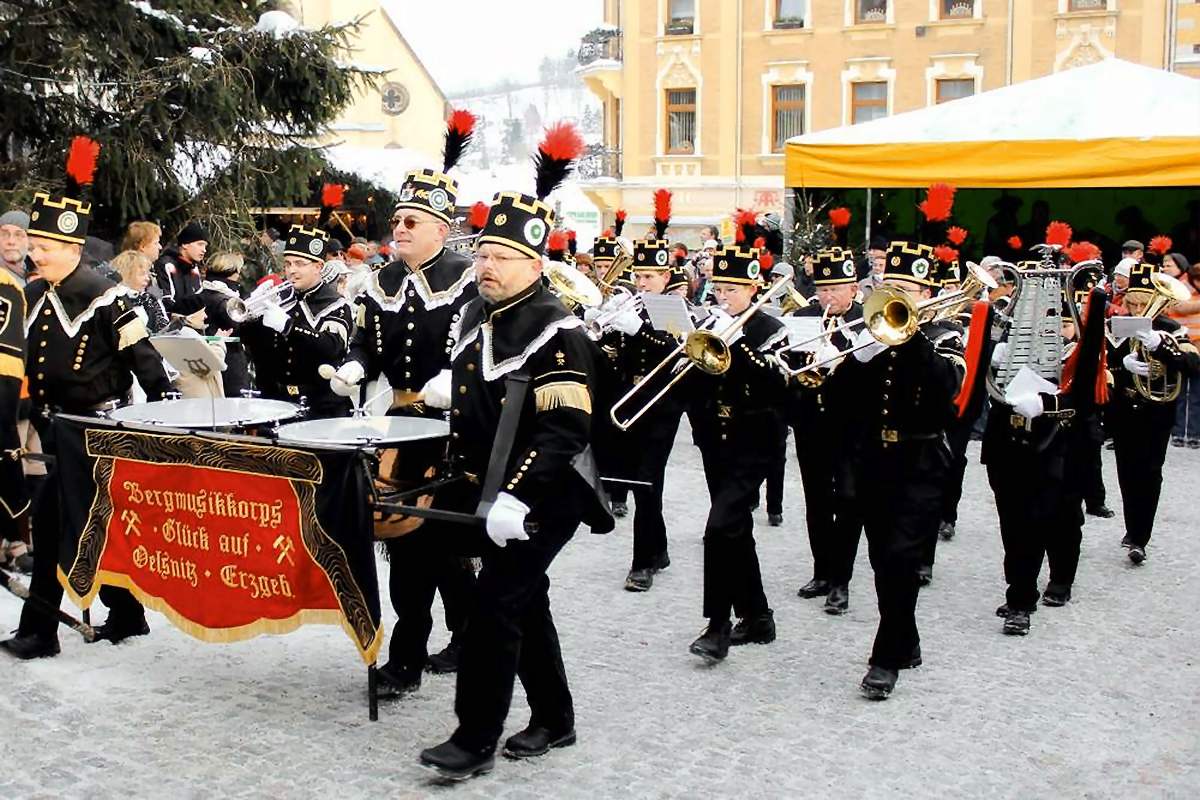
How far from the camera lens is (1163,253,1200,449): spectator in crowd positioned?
1215cm

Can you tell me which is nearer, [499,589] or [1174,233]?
[499,589]

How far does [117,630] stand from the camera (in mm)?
6777

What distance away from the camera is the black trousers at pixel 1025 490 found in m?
7.41

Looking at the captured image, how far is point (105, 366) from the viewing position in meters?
6.86

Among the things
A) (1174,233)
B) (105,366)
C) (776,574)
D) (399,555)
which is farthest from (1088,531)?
(1174,233)

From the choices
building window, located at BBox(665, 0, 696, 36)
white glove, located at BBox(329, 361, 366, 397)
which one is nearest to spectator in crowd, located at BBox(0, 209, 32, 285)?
white glove, located at BBox(329, 361, 366, 397)

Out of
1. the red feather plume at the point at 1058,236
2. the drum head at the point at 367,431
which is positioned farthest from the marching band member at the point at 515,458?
the red feather plume at the point at 1058,236

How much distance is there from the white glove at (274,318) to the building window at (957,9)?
87.2 ft

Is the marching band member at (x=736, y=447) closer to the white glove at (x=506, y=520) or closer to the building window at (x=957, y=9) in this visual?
the white glove at (x=506, y=520)

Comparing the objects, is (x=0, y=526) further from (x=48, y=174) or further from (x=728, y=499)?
(x=48, y=174)

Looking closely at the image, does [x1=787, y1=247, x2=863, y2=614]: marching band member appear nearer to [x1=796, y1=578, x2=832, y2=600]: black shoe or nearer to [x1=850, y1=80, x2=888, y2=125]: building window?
[x1=796, y1=578, x2=832, y2=600]: black shoe

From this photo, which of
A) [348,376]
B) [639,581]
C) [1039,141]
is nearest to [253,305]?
[348,376]

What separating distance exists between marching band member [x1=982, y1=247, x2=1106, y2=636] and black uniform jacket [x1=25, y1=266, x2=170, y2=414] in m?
4.36

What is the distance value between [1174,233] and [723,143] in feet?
51.4
